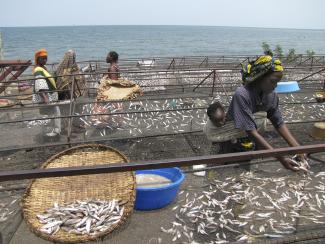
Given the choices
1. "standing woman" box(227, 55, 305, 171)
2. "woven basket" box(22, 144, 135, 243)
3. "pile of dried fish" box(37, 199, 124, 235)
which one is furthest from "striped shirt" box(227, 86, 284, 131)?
"pile of dried fish" box(37, 199, 124, 235)

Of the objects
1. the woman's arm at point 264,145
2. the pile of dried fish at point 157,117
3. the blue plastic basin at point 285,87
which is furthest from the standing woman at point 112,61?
the woman's arm at point 264,145

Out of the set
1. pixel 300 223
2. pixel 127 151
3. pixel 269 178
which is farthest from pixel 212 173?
pixel 127 151

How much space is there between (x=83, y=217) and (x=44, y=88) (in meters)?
4.65

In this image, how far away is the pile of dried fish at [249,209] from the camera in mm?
3664

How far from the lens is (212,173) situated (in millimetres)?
3980

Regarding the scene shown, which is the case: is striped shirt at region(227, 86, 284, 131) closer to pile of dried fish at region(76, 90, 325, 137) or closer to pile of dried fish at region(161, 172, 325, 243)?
pile of dried fish at region(161, 172, 325, 243)

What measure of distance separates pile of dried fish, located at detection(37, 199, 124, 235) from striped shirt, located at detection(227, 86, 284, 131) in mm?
1918

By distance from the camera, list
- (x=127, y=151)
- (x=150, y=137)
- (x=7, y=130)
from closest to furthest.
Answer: (x=127, y=151) < (x=150, y=137) < (x=7, y=130)

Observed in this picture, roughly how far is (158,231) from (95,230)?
0.77m

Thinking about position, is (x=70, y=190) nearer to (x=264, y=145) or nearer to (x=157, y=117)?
(x=264, y=145)

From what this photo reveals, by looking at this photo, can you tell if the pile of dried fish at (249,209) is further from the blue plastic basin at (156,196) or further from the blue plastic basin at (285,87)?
the blue plastic basin at (285,87)

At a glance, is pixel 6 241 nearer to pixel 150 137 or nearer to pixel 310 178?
pixel 310 178

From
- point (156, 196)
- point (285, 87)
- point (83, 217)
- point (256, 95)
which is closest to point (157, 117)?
point (285, 87)

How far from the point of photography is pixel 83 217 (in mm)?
4082
